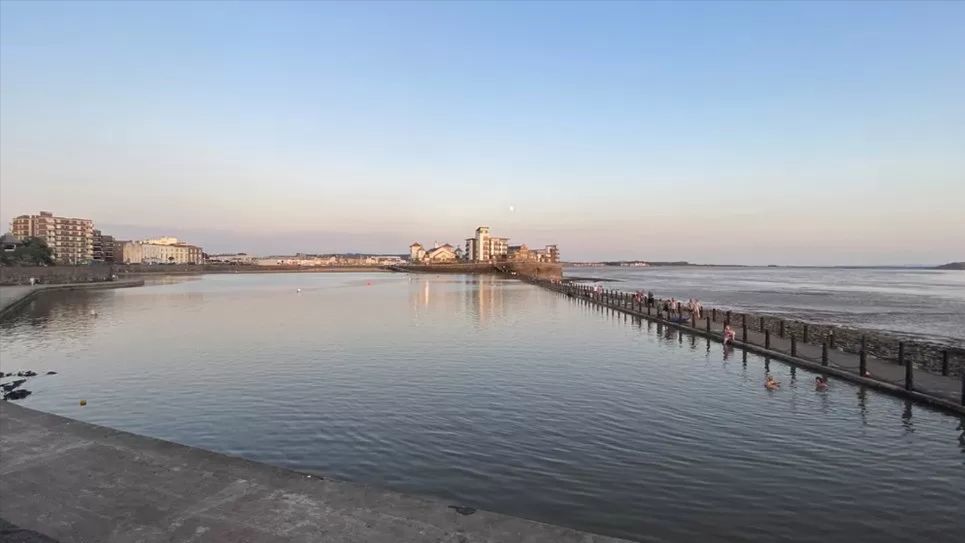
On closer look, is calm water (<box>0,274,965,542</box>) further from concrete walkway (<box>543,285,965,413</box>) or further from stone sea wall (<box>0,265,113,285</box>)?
stone sea wall (<box>0,265,113,285</box>)

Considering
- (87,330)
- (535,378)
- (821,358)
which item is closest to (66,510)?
(535,378)

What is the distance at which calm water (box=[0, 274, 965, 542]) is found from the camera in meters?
9.16

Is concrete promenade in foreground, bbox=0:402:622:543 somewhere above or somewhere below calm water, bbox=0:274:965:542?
above

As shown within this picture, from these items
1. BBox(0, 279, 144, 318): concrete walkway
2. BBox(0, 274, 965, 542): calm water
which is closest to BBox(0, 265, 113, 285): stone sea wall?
BBox(0, 279, 144, 318): concrete walkway

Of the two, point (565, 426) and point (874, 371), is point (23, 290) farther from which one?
point (874, 371)

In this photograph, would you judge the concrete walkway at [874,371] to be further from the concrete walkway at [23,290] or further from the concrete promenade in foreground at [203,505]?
the concrete walkway at [23,290]

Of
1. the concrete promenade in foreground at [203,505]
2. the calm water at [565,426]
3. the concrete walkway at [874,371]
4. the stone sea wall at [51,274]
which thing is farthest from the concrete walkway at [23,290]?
the concrete walkway at [874,371]

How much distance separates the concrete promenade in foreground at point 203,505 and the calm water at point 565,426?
6.52ft

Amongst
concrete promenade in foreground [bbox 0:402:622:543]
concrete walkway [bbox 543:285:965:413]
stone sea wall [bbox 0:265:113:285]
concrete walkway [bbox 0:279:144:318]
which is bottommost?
concrete walkway [bbox 543:285:965:413]

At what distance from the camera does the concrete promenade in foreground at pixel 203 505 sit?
22.1ft

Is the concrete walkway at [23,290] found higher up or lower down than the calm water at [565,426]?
higher up

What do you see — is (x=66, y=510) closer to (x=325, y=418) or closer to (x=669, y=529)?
(x=325, y=418)

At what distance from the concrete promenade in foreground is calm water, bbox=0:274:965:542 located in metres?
1.99

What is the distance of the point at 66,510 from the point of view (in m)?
7.43
